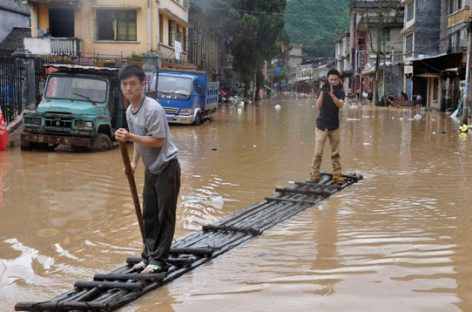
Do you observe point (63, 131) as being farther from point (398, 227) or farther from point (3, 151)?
point (398, 227)

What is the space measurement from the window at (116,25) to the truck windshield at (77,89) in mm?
17197

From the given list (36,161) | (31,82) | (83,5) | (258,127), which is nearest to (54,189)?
(36,161)

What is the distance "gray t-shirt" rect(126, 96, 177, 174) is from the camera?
480 cm

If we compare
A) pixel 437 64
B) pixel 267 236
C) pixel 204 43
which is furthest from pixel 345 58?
pixel 267 236

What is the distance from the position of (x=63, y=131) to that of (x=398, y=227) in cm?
955

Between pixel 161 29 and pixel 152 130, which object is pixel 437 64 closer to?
pixel 161 29

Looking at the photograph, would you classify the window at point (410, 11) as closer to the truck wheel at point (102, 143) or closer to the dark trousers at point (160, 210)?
the truck wheel at point (102, 143)

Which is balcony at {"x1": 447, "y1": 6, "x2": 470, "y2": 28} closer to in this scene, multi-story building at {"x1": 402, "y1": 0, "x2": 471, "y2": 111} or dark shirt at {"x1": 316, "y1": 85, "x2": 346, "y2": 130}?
multi-story building at {"x1": 402, "y1": 0, "x2": 471, "y2": 111}

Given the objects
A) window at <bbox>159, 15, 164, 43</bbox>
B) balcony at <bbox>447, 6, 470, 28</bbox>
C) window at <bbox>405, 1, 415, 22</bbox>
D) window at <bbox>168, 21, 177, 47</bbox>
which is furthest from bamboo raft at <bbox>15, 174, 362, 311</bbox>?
window at <bbox>405, 1, 415, 22</bbox>

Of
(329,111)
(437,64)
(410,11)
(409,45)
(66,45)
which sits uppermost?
(410,11)

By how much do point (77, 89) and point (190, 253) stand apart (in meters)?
10.0

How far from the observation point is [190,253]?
567 cm

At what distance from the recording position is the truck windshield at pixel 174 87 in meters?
23.3

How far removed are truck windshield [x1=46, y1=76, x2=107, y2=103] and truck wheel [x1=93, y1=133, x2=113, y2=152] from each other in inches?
35.2
